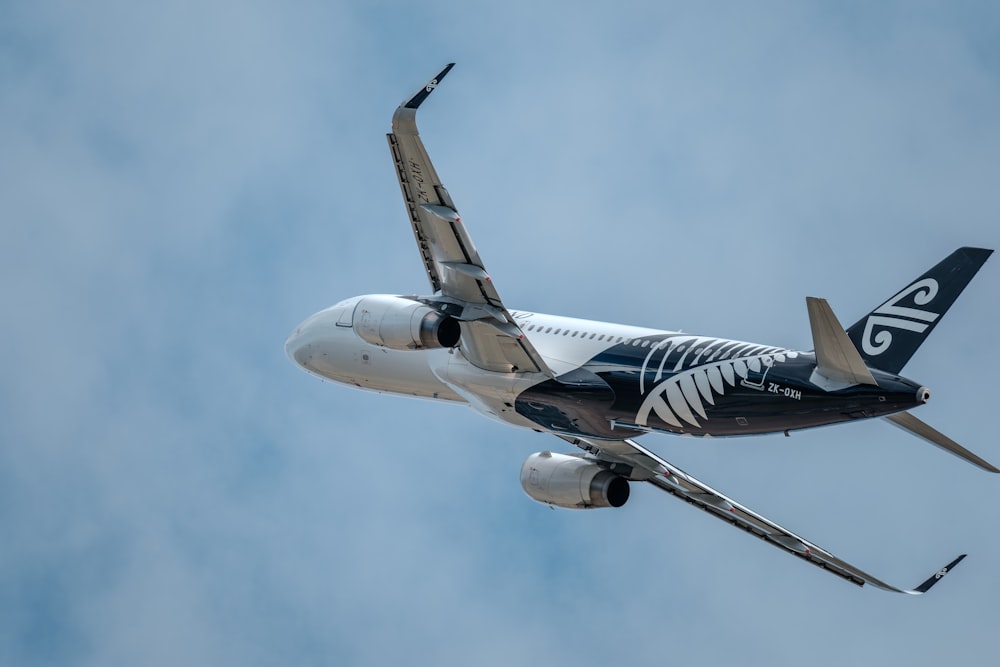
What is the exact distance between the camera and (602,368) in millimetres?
38906

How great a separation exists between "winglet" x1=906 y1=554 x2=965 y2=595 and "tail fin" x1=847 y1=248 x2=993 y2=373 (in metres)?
8.17

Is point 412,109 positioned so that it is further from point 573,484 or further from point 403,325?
point 573,484

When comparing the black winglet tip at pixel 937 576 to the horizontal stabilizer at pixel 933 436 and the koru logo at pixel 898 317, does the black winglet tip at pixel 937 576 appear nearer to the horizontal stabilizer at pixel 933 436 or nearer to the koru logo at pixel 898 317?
the horizontal stabilizer at pixel 933 436

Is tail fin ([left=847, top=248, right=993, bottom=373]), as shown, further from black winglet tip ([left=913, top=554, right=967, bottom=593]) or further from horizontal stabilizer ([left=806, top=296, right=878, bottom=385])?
black winglet tip ([left=913, top=554, right=967, bottom=593])

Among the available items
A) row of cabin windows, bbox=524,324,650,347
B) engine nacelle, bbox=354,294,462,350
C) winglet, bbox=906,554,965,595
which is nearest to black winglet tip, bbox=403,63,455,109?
engine nacelle, bbox=354,294,462,350

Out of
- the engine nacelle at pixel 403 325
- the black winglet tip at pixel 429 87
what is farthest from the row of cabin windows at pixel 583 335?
the black winglet tip at pixel 429 87

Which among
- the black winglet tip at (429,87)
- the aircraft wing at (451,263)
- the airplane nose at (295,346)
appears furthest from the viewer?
the airplane nose at (295,346)

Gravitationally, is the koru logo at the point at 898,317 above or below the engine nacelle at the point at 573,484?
above

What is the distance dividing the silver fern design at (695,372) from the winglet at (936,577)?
306 inches

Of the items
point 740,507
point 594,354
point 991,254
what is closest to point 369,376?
point 594,354

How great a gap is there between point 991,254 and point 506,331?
11.1 metres

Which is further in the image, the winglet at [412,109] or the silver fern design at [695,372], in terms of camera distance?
the silver fern design at [695,372]

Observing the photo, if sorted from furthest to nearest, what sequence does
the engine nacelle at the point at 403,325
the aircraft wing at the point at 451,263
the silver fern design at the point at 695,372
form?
the engine nacelle at the point at 403,325 → the silver fern design at the point at 695,372 → the aircraft wing at the point at 451,263

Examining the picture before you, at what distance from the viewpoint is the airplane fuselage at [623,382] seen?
34.7 m
